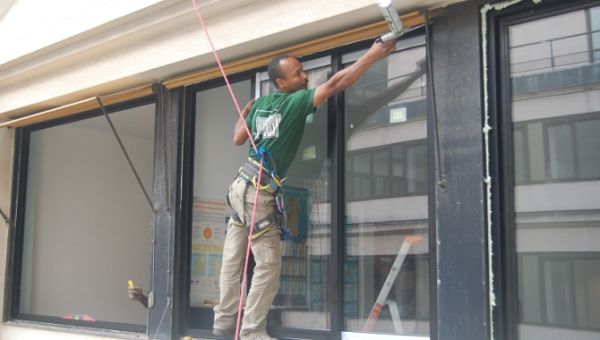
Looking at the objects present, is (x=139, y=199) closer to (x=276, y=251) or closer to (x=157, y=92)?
(x=157, y=92)

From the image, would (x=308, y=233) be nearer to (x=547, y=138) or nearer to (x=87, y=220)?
(x=547, y=138)

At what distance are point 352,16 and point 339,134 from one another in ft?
2.52

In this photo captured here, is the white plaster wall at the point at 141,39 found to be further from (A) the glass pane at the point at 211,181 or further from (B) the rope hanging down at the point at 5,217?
(B) the rope hanging down at the point at 5,217

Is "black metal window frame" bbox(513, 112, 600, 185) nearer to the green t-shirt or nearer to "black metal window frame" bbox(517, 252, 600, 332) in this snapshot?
"black metal window frame" bbox(517, 252, 600, 332)

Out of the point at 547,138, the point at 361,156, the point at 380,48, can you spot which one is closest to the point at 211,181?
the point at 361,156

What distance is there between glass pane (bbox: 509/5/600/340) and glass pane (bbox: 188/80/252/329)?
2.33 meters

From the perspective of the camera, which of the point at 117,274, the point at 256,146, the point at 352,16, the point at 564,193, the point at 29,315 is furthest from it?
the point at 117,274

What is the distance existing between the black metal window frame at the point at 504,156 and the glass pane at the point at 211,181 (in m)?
2.14

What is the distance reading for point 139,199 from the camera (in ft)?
25.6

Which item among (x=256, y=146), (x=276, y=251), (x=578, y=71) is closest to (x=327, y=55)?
(x=256, y=146)

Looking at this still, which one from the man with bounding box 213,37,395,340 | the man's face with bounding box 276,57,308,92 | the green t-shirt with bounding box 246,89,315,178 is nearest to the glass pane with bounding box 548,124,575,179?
the man with bounding box 213,37,395,340

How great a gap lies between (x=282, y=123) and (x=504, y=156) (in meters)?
1.36

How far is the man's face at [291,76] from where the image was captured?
427 cm

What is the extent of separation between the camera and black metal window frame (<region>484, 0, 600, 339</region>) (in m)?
3.40
